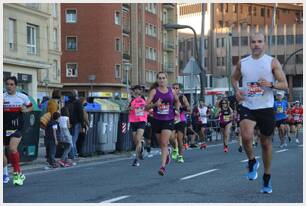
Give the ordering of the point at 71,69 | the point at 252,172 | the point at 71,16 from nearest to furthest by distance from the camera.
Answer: the point at 252,172
the point at 71,16
the point at 71,69

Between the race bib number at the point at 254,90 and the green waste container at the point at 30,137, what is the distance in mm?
7990

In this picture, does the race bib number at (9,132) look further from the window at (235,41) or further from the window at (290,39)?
the window at (290,39)

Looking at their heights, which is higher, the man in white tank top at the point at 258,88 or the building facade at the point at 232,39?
the building facade at the point at 232,39

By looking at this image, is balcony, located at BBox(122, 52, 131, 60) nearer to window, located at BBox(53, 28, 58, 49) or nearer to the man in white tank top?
window, located at BBox(53, 28, 58, 49)

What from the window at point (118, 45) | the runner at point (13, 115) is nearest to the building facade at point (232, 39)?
the window at point (118, 45)

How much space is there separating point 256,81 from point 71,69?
60.5m

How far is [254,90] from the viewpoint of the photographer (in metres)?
8.67

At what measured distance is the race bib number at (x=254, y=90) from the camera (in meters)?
8.66

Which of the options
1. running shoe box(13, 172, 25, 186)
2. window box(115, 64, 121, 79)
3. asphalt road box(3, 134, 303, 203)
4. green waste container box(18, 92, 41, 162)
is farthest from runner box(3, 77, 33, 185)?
window box(115, 64, 121, 79)

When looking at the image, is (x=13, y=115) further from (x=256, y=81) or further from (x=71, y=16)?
(x=71, y=16)

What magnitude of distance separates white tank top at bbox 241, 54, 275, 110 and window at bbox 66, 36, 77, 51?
6026 cm

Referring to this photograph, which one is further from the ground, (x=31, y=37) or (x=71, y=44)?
(x=71, y=44)

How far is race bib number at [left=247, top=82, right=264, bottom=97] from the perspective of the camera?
8.66m

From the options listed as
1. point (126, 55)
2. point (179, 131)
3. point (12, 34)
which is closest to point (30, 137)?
point (179, 131)
